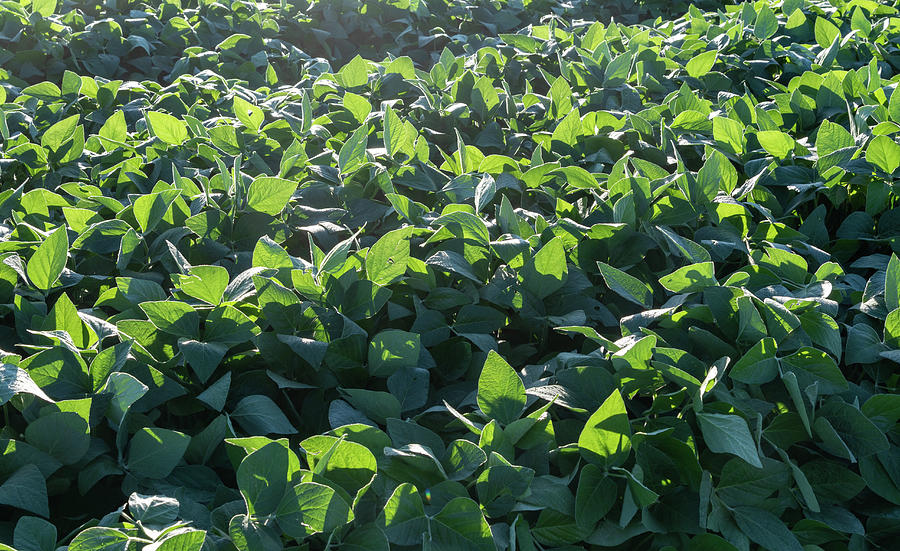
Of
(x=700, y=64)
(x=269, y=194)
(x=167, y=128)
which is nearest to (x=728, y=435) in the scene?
(x=269, y=194)

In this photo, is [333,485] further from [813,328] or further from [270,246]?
[813,328]

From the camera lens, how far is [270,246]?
5.11 feet

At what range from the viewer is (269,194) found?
5.97ft

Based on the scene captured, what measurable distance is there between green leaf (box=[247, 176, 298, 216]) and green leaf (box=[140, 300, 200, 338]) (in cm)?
49

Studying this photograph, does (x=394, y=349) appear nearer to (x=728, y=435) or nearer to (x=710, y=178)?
(x=728, y=435)

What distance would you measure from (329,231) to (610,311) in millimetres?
756

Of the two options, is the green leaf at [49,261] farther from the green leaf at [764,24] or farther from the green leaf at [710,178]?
the green leaf at [764,24]

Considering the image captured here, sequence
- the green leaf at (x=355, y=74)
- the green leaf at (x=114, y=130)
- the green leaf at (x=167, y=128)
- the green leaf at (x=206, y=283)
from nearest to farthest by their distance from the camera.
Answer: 1. the green leaf at (x=206, y=283)
2. the green leaf at (x=167, y=128)
3. the green leaf at (x=114, y=130)
4. the green leaf at (x=355, y=74)

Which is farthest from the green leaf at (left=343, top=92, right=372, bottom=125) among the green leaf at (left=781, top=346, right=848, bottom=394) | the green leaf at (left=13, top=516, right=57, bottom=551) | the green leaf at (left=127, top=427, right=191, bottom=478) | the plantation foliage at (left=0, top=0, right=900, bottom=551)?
the green leaf at (left=13, top=516, right=57, bottom=551)

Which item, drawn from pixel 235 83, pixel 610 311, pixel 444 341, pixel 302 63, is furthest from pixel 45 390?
pixel 302 63

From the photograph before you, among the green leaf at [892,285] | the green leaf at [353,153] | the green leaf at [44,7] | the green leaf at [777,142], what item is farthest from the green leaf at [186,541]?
the green leaf at [44,7]

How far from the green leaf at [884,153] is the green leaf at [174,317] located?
1.79m

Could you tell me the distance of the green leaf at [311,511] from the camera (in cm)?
105

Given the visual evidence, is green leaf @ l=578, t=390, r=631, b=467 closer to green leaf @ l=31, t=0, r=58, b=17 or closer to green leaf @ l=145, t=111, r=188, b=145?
green leaf @ l=145, t=111, r=188, b=145
